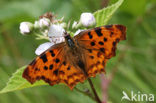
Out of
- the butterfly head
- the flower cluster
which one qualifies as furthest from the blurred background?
the butterfly head

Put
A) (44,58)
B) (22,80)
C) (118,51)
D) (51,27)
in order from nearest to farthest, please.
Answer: (44,58) → (22,80) → (51,27) → (118,51)

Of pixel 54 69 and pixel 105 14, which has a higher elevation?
pixel 105 14

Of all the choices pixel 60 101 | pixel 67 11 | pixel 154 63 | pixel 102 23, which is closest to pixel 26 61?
pixel 60 101

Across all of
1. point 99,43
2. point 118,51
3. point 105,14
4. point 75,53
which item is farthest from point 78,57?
point 118,51

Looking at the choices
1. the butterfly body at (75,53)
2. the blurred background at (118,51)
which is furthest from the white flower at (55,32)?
the blurred background at (118,51)

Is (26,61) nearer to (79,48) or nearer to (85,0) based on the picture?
(85,0)

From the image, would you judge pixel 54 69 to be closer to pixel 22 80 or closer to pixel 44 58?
pixel 44 58
